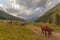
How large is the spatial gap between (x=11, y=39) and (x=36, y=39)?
5.65m

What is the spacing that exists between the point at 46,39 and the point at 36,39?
109 inches

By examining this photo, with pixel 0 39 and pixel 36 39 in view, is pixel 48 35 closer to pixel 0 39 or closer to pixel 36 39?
pixel 36 39

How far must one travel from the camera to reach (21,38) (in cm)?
4391

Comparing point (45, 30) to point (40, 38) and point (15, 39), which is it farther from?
point (15, 39)

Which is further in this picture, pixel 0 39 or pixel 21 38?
pixel 21 38

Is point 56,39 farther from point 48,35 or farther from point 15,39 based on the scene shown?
point 15,39

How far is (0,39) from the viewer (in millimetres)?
41062

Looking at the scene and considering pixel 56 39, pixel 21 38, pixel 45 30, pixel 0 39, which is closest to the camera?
pixel 0 39

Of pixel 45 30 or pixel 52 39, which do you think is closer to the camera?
pixel 52 39

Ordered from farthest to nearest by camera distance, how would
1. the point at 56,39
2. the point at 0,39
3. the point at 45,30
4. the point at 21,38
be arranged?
1. the point at 45,30
2. the point at 56,39
3. the point at 21,38
4. the point at 0,39

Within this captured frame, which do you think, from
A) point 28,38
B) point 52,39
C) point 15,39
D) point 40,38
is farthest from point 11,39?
point 52,39

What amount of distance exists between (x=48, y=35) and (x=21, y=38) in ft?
29.3

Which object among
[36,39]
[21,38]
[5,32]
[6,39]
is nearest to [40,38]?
[36,39]

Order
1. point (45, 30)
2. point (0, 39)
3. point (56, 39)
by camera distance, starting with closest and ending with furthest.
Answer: point (0, 39), point (56, 39), point (45, 30)
